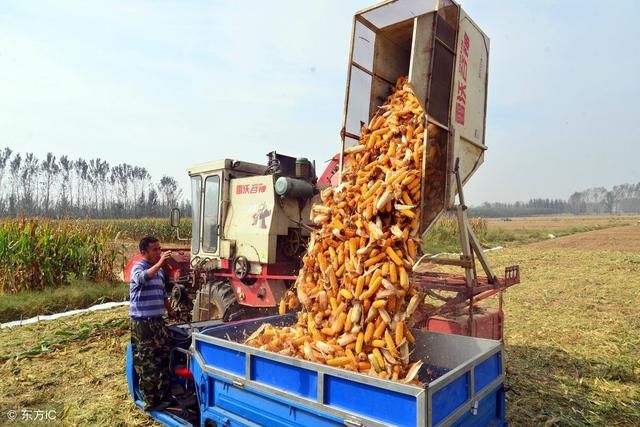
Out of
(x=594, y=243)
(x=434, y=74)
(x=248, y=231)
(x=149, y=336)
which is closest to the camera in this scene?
(x=434, y=74)

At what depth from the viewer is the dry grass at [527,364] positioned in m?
4.60

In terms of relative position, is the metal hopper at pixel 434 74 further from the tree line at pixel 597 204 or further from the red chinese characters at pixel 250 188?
the tree line at pixel 597 204

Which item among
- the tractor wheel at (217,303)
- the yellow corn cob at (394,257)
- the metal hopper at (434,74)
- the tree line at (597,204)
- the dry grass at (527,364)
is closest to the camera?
the yellow corn cob at (394,257)

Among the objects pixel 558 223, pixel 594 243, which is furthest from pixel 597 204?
pixel 594 243

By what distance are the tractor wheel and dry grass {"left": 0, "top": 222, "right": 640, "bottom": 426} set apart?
49.9 inches

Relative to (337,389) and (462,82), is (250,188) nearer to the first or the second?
(462,82)

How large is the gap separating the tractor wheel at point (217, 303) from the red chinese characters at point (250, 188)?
56.8 inches

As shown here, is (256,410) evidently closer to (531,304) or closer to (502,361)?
(502,361)

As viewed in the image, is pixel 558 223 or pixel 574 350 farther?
pixel 558 223

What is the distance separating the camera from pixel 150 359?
13.9 ft

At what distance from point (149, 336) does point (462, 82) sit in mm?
3892

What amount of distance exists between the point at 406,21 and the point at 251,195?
10.6ft

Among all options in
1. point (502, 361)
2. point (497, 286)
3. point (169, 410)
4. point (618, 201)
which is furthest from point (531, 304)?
point (618, 201)

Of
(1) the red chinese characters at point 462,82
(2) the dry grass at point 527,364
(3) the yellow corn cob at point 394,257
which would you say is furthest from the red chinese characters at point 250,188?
(3) the yellow corn cob at point 394,257
